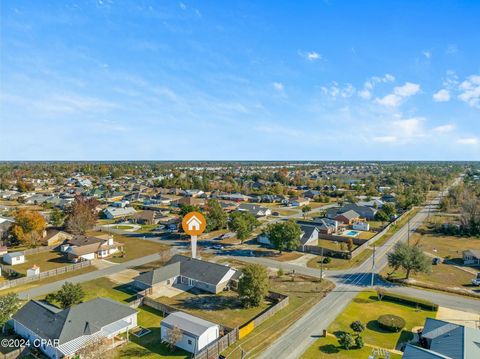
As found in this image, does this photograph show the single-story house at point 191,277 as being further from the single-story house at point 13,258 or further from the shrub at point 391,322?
the single-story house at point 13,258

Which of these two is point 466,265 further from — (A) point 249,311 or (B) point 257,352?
(B) point 257,352

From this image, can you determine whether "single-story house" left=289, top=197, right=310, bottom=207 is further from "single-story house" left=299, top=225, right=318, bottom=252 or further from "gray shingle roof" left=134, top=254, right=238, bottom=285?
"gray shingle roof" left=134, top=254, right=238, bottom=285

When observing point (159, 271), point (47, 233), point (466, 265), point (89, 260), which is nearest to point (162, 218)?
point (47, 233)

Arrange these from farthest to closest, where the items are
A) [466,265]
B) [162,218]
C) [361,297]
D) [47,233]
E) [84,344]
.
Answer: [162,218] → [47,233] → [466,265] → [361,297] → [84,344]

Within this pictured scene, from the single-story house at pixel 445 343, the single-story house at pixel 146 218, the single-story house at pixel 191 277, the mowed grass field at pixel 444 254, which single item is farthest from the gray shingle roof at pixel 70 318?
the single-story house at pixel 146 218

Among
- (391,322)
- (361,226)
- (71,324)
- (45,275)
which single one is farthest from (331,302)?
(361,226)
